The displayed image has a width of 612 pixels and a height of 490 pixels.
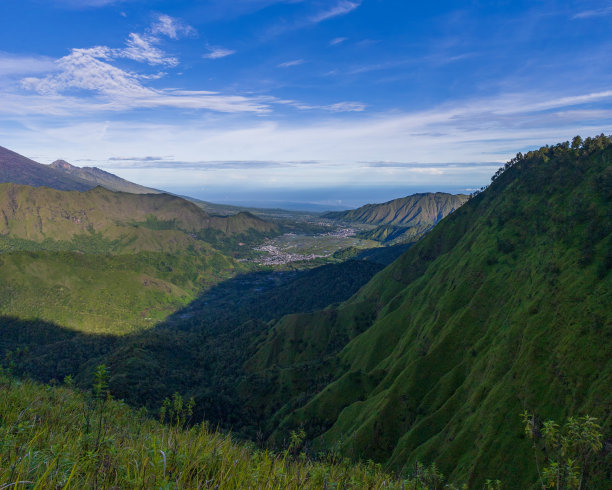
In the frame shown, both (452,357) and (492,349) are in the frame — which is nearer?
(492,349)

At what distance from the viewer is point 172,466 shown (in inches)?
275

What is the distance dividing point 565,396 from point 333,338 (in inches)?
4631

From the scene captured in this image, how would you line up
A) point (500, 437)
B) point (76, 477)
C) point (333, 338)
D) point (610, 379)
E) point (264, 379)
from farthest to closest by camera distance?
point (333, 338) < point (264, 379) < point (500, 437) < point (610, 379) < point (76, 477)

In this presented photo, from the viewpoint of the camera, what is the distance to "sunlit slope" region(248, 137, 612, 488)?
177 ft

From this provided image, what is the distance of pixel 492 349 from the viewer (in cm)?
7406

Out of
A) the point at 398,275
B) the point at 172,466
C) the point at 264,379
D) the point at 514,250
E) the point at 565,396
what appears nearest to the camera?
the point at 172,466

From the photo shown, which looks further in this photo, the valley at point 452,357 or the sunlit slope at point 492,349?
the sunlit slope at point 492,349

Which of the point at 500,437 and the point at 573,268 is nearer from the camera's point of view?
the point at 500,437

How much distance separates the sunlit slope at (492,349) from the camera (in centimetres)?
5406

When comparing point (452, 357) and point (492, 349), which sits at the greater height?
point (492, 349)

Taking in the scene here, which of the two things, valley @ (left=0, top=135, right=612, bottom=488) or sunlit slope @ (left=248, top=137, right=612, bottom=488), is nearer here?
valley @ (left=0, top=135, right=612, bottom=488)

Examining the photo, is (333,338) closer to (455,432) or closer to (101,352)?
(455,432)

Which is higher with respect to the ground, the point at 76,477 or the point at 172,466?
the point at 76,477

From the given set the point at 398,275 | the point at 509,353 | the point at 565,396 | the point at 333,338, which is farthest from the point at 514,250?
the point at 333,338
